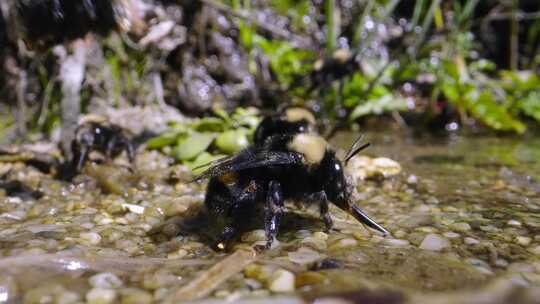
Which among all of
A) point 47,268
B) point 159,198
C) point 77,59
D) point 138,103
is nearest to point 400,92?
point 138,103

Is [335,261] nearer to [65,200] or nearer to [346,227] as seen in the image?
[346,227]

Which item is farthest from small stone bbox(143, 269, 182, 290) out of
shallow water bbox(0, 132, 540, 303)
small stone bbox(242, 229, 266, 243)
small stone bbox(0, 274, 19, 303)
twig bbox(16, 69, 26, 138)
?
twig bbox(16, 69, 26, 138)

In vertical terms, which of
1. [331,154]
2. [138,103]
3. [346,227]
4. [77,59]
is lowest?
[346,227]

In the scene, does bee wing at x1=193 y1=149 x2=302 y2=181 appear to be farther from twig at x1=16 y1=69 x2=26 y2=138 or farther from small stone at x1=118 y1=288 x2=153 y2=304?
twig at x1=16 y1=69 x2=26 y2=138

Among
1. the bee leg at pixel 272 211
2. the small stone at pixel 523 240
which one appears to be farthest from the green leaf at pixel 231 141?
the small stone at pixel 523 240

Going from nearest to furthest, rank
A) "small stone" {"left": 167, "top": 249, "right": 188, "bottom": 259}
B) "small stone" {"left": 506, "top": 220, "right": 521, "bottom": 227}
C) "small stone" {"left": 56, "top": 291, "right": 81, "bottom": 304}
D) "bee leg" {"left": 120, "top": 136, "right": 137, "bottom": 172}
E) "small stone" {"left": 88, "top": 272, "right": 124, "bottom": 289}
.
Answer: "small stone" {"left": 56, "top": 291, "right": 81, "bottom": 304}, "small stone" {"left": 88, "top": 272, "right": 124, "bottom": 289}, "small stone" {"left": 167, "top": 249, "right": 188, "bottom": 259}, "small stone" {"left": 506, "top": 220, "right": 521, "bottom": 227}, "bee leg" {"left": 120, "top": 136, "right": 137, "bottom": 172}

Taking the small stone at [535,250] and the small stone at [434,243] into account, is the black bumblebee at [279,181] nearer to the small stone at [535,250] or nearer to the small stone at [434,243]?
the small stone at [434,243]
